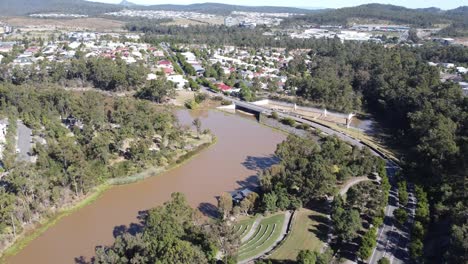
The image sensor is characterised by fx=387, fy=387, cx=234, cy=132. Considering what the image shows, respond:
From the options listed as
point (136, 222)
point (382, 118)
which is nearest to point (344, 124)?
point (382, 118)

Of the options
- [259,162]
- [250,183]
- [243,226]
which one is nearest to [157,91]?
[259,162]

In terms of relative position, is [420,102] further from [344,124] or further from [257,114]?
[257,114]

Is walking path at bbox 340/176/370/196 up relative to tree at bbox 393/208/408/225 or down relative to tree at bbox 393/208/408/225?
down

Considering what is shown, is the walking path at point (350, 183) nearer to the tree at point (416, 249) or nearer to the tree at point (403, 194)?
the tree at point (403, 194)

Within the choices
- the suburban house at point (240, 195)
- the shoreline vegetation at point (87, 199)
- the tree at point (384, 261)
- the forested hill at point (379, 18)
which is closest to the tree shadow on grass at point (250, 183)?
the suburban house at point (240, 195)

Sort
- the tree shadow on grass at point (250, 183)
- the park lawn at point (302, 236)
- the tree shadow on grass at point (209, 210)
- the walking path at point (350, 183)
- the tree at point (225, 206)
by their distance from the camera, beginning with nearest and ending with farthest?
the park lawn at point (302, 236) < the tree at point (225, 206) < the tree shadow on grass at point (209, 210) < the walking path at point (350, 183) < the tree shadow on grass at point (250, 183)

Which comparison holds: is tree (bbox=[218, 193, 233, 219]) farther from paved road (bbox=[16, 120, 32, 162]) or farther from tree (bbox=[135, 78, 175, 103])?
tree (bbox=[135, 78, 175, 103])

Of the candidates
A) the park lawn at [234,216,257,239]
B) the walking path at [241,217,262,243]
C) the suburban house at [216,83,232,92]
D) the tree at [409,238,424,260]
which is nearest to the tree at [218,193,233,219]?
the park lawn at [234,216,257,239]

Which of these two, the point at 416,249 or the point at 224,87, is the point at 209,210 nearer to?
the point at 416,249

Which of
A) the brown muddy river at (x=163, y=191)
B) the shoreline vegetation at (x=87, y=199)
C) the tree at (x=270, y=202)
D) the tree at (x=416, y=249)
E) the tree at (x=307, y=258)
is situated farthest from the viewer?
the tree at (x=270, y=202)
